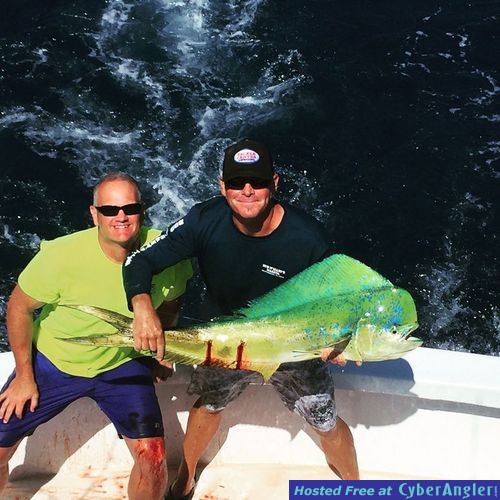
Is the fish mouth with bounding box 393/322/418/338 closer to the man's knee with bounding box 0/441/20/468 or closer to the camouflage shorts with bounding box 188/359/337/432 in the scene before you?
the camouflage shorts with bounding box 188/359/337/432

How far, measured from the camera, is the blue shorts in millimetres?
3145

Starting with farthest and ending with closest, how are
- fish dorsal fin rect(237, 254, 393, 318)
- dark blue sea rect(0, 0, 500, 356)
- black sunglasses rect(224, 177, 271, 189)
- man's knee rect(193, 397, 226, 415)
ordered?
dark blue sea rect(0, 0, 500, 356)
man's knee rect(193, 397, 226, 415)
fish dorsal fin rect(237, 254, 393, 318)
black sunglasses rect(224, 177, 271, 189)

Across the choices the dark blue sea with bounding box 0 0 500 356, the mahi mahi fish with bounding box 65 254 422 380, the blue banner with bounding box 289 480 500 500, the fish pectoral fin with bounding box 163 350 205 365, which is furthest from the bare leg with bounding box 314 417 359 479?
the dark blue sea with bounding box 0 0 500 356

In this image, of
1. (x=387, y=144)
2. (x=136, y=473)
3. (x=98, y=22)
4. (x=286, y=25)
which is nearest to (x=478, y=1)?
(x=286, y=25)

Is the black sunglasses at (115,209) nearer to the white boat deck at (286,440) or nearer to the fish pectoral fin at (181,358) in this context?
the fish pectoral fin at (181,358)

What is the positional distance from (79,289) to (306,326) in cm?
86

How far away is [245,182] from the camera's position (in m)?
2.75

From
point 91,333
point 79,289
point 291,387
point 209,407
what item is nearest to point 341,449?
point 291,387

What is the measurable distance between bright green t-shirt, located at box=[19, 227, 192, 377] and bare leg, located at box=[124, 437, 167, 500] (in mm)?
342

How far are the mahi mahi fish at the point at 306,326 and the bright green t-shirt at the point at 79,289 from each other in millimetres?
147

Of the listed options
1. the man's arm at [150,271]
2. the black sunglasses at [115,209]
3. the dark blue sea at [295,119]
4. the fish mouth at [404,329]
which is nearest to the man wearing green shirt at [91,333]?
the black sunglasses at [115,209]

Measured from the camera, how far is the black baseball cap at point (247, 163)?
108 inches

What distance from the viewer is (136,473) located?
10.5ft

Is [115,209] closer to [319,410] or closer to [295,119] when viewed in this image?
[319,410]
